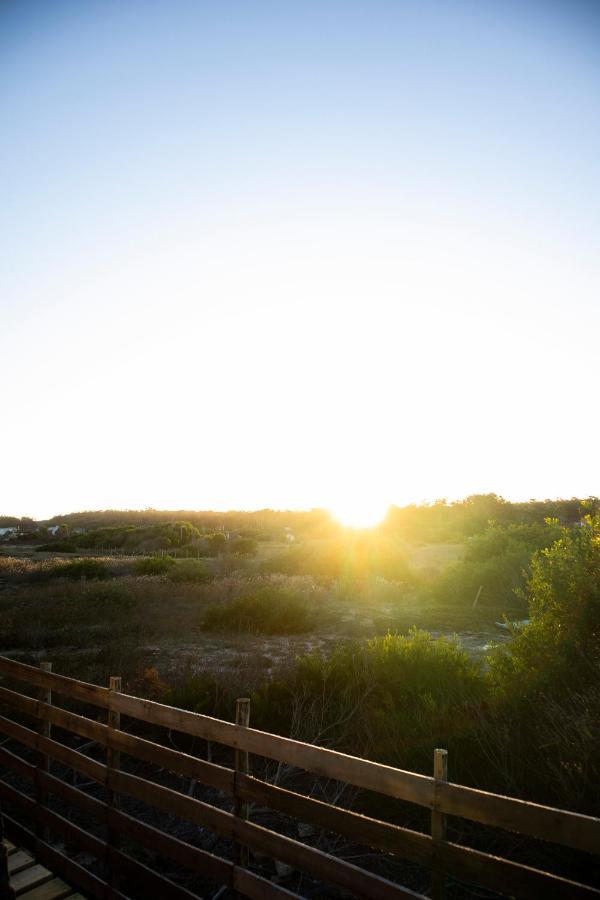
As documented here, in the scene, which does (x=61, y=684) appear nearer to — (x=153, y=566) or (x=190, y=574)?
(x=190, y=574)

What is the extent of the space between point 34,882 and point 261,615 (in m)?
10.5

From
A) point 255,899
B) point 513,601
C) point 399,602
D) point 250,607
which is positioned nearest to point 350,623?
point 250,607

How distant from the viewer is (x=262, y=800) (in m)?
3.59

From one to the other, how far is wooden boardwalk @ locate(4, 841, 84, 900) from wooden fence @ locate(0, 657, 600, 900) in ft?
0.33

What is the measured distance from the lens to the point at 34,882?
4.44 meters

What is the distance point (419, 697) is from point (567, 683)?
73.1 inches

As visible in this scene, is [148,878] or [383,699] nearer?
[148,878]

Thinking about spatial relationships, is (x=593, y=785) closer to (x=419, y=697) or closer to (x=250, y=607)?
(x=419, y=697)

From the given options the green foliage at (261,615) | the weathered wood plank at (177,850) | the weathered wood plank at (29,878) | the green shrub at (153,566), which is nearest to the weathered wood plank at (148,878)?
the weathered wood plank at (177,850)

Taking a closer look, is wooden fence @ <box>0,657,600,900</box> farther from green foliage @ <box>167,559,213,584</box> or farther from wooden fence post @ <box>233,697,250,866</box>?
green foliage @ <box>167,559,213,584</box>

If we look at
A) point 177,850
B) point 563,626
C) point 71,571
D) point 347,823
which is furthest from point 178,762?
point 71,571

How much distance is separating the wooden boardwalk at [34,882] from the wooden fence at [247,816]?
99 millimetres

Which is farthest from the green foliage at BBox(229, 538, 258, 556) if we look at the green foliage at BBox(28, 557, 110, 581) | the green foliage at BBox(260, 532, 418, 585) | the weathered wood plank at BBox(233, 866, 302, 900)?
the weathered wood plank at BBox(233, 866, 302, 900)

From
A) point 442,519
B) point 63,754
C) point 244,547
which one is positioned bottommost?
point 63,754
